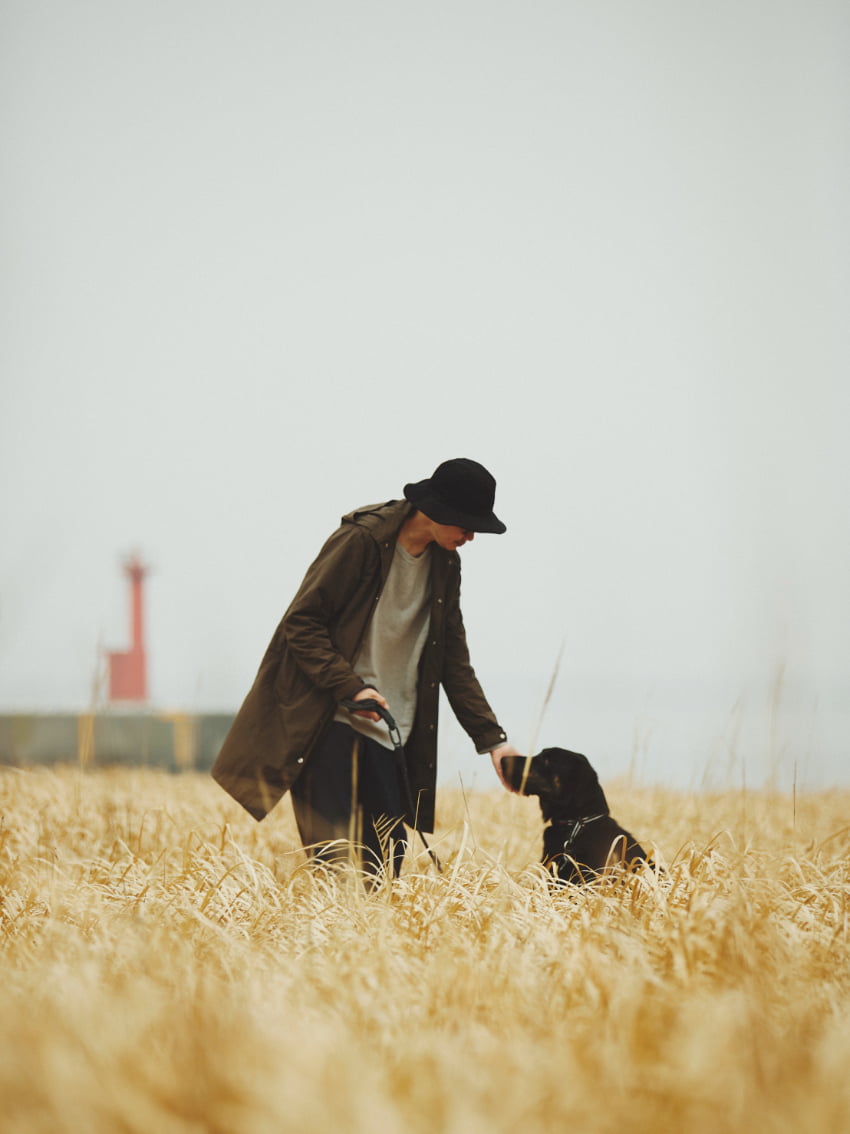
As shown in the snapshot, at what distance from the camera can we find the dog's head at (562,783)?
372cm

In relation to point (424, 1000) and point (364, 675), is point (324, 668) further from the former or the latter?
point (424, 1000)

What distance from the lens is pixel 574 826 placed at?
3.67 meters

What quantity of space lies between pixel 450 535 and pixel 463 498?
0.53 ft

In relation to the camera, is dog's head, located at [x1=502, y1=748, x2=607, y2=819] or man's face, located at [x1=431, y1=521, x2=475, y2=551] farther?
dog's head, located at [x1=502, y1=748, x2=607, y2=819]

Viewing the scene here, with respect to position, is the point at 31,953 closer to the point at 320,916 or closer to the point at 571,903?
the point at 320,916

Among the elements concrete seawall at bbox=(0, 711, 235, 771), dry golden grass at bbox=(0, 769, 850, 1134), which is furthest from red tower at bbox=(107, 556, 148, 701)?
dry golden grass at bbox=(0, 769, 850, 1134)

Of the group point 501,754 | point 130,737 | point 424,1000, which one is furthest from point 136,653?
point 424,1000

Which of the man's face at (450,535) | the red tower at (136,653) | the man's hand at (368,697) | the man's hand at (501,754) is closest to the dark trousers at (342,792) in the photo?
the man's hand at (368,697)

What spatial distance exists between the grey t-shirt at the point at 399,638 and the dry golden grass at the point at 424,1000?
64 cm

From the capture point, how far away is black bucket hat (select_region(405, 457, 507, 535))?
3408 mm

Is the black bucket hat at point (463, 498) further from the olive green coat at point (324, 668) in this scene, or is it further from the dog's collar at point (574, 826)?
the dog's collar at point (574, 826)

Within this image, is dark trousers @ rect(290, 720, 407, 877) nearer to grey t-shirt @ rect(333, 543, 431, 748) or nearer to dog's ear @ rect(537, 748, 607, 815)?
grey t-shirt @ rect(333, 543, 431, 748)

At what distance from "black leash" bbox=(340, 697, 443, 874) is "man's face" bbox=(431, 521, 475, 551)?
23.5 inches

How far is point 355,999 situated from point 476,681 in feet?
6.24
